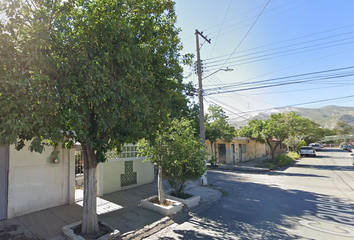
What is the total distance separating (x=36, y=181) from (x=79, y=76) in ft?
14.4

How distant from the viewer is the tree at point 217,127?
17.2 m

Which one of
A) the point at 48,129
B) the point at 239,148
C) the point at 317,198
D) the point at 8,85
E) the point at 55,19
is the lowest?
the point at 317,198

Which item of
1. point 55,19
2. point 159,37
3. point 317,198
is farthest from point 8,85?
point 317,198

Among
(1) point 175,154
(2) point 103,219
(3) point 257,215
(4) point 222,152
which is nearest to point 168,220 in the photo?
(2) point 103,219

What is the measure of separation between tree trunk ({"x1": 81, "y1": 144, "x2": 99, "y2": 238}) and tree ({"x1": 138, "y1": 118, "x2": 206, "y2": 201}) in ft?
6.83

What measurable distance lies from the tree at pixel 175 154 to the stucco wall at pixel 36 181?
2816 millimetres

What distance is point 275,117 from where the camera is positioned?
67.9ft

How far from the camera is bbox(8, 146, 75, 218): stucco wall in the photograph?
578 centimetres

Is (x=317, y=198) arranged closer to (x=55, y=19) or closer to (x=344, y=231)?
(x=344, y=231)

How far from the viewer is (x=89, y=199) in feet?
15.5

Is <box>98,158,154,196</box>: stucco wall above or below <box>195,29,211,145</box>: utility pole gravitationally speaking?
below

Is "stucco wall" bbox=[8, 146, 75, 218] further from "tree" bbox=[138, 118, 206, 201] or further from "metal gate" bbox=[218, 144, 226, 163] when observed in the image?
"metal gate" bbox=[218, 144, 226, 163]

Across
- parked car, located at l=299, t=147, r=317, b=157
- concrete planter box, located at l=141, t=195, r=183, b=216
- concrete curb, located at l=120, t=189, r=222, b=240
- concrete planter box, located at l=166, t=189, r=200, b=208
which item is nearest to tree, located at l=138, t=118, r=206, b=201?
concrete planter box, located at l=141, t=195, r=183, b=216

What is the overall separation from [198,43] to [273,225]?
33.5ft
